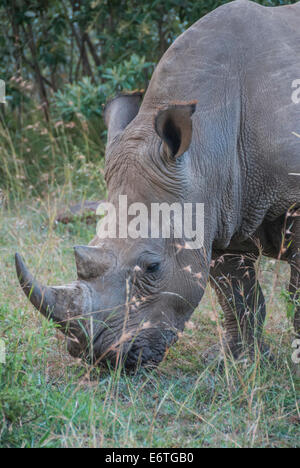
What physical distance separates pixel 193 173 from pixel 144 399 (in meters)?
1.23

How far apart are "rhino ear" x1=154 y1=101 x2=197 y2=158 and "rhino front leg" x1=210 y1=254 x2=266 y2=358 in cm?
107

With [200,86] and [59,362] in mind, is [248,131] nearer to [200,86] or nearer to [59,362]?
[200,86]

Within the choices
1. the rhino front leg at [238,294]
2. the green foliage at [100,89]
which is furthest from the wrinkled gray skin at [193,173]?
the green foliage at [100,89]

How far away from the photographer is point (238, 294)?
4754 millimetres

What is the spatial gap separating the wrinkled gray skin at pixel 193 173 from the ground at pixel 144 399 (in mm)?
203

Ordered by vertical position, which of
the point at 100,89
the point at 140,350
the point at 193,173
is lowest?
the point at 140,350

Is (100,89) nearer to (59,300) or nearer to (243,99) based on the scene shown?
(243,99)

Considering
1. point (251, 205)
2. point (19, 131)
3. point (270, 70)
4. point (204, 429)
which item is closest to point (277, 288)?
point (251, 205)

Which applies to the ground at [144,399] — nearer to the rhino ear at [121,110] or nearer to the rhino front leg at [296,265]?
the rhino front leg at [296,265]

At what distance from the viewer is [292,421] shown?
11.3 ft

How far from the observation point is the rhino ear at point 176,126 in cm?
353

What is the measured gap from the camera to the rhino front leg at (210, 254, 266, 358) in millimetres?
4594

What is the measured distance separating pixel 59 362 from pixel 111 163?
1196mm

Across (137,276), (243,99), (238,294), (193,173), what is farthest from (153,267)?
(238,294)
